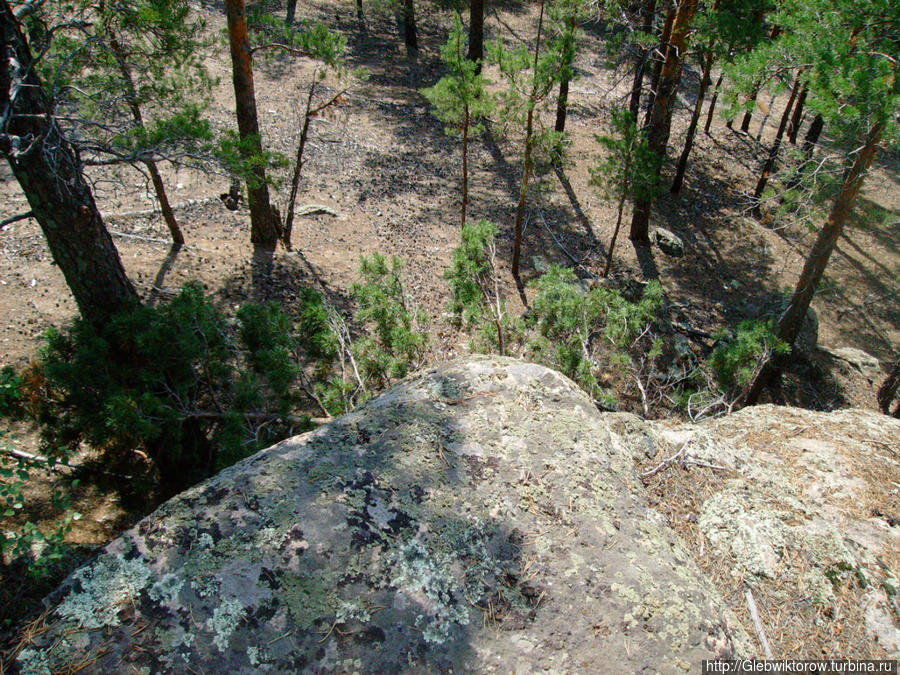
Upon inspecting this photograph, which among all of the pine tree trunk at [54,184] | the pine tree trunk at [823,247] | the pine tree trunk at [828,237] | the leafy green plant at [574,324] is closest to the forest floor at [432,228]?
the leafy green plant at [574,324]

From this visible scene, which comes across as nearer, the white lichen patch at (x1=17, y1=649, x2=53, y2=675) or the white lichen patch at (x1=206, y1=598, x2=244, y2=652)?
the white lichen patch at (x1=17, y1=649, x2=53, y2=675)

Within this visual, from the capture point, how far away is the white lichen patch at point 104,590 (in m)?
1.85

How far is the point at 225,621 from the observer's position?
1940mm

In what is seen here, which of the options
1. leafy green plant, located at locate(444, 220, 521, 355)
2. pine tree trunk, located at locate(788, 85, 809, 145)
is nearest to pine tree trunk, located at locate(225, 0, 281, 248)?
leafy green plant, located at locate(444, 220, 521, 355)

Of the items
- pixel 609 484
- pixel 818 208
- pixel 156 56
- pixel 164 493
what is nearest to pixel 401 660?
pixel 609 484

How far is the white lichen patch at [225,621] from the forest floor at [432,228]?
461 cm

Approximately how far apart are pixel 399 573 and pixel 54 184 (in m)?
4.17

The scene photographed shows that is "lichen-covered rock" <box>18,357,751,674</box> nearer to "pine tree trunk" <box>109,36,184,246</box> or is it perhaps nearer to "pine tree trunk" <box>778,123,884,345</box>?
"pine tree trunk" <box>109,36,184,246</box>

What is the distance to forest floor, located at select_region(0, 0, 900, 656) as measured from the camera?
29.9 feet

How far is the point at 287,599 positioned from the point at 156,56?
24.2 feet

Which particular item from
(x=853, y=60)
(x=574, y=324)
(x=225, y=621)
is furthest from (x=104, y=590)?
(x=853, y=60)

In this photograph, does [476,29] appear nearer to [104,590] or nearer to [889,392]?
[889,392]

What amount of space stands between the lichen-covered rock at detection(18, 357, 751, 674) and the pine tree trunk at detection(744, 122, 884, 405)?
17.7ft

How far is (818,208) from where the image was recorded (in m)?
8.62
